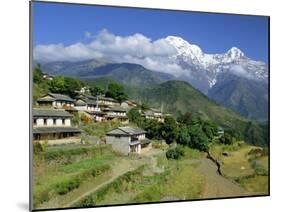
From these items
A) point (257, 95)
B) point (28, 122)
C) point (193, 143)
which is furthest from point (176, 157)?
point (28, 122)

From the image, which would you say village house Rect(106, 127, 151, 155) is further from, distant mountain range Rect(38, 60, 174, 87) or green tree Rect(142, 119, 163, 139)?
distant mountain range Rect(38, 60, 174, 87)

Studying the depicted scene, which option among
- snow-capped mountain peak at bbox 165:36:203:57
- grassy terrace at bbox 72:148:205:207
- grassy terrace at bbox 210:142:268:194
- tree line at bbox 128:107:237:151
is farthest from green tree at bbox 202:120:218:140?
snow-capped mountain peak at bbox 165:36:203:57

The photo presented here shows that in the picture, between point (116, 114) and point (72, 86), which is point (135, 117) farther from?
point (72, 86)

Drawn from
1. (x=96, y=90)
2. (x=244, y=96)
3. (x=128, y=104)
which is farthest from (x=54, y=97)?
(x=244, y=96)

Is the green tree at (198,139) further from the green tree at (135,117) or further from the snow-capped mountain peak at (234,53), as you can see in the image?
the snow-capped mountain peak at (234,53)

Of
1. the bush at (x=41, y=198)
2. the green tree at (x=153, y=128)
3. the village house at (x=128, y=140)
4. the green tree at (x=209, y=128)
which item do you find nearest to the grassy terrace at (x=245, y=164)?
the green tree at (x=209, y=128)
